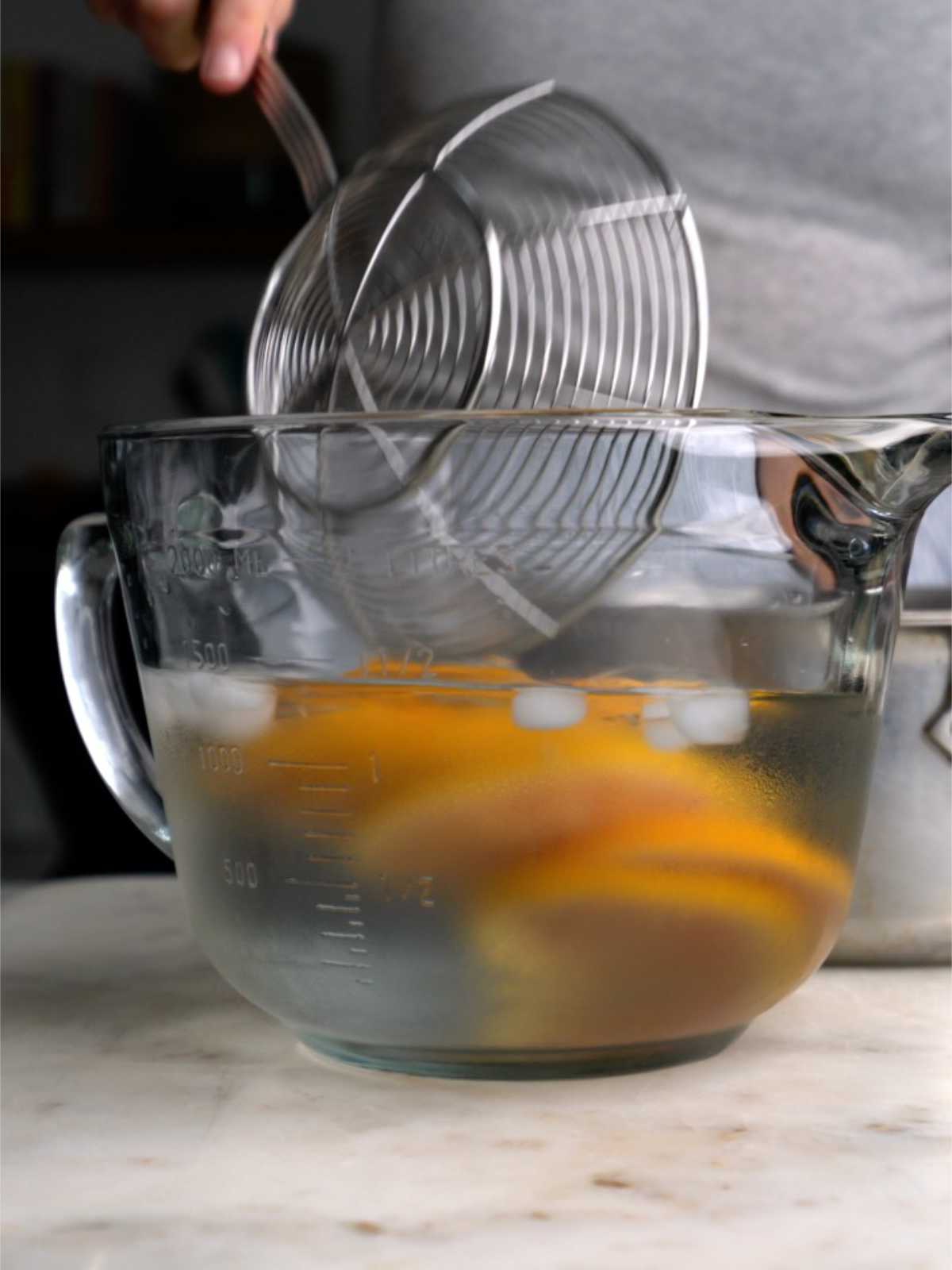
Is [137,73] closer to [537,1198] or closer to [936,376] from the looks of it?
[936,376]

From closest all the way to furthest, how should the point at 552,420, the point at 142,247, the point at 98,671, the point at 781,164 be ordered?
the point at 552,420
the point at 98,671
the point at 781,164
the point at 142,247

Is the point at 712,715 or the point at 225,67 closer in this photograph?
the point at 712,715

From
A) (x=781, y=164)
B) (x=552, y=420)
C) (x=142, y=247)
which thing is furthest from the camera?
(x=142, y=247)

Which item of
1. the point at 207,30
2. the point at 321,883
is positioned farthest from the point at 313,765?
the point at 207,30

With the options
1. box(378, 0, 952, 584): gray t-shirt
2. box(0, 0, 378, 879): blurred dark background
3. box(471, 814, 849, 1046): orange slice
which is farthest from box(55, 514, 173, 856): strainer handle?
box(0, 0, 378, 879): blurred dark background

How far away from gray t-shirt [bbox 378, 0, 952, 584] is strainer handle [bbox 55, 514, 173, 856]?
0.50m

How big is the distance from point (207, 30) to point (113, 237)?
1414 millimetres

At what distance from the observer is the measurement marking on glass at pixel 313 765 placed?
1.50 ft

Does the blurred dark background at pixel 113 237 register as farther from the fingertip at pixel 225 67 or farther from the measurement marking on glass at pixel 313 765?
the measurement marking on glass at pixel 313 765

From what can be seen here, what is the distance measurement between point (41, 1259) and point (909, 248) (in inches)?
30.9

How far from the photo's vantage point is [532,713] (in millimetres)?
441

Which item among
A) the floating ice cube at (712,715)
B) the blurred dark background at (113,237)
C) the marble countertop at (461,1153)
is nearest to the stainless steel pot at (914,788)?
the marble countertop at (461,1153)

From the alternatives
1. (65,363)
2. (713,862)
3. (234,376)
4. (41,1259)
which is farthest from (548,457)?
(65,363)

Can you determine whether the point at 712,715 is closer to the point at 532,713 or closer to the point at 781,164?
the point at 532,713
